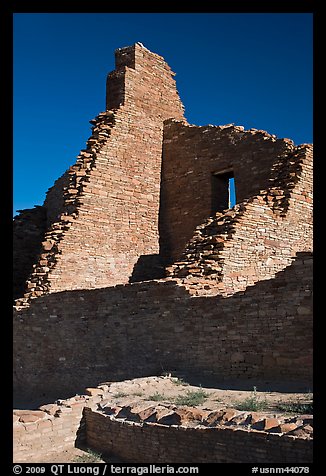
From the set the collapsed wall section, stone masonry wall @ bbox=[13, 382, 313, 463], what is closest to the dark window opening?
the collapsed wall section

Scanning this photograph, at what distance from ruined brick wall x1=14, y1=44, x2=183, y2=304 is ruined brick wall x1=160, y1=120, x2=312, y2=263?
0.37 meters

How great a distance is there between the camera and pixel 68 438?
7.31m

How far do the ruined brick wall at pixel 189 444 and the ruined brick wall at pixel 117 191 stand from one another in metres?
6.09

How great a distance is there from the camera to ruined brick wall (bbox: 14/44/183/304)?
13172 mm

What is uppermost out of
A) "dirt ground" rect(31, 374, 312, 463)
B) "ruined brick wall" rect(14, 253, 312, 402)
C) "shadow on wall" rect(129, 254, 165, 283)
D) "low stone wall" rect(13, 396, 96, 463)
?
"shadow on wall" rect(129, 254, 165, 283)

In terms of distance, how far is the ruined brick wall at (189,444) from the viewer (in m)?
5.10

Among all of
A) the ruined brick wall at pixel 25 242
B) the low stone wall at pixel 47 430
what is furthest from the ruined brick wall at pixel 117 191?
the low stone wall at pixel 47 430

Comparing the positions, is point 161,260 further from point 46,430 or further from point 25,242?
point 46,430

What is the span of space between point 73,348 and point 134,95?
26.2 ft

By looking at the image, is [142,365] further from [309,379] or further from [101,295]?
[309,379]

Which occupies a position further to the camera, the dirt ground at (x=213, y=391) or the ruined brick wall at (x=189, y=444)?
the dirt ground at (x=213, y=391)

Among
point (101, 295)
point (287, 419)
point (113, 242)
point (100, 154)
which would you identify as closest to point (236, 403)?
point (287, 419)

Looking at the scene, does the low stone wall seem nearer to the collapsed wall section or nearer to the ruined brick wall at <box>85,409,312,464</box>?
the ruined brick wall at <box>85,409,312,464</box>

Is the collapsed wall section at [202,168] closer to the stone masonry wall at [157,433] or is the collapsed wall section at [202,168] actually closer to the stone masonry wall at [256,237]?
the stone masonry wall at [256,237]
